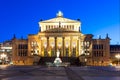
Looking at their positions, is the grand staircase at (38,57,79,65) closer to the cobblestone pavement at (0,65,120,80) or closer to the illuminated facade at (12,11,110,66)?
the illuminated facade at (12,11,110,66)

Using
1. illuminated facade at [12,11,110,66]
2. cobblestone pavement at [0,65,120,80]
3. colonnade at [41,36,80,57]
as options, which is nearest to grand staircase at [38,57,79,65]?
illuminated facade at [12,11,110,66]

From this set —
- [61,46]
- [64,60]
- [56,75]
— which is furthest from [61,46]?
[56,75]

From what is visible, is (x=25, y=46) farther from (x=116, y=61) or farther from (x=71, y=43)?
(x=116, y=61)

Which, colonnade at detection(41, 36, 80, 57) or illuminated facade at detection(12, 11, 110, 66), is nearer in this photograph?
illuminated facade at detection(12, 11, 110, 66)

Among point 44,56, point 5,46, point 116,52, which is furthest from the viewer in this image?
point 5,46

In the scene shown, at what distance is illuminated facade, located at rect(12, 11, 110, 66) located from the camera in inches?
5231

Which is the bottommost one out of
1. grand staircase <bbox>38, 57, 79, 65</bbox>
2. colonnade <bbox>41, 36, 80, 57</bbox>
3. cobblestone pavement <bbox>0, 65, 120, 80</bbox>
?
cobblestone pavement <bbox>0, 65, 120, 80</bbox>

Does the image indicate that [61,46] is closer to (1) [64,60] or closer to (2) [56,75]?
(1) [64,60]

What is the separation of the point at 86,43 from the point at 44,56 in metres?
17.3

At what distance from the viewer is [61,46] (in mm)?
134125

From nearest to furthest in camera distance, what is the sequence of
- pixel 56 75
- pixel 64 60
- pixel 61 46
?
pixel 56 75 < pixel 64 60 < pixel 61 46

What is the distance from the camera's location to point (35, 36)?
136 m

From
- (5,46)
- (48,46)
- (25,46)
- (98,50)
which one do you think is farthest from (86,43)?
(5,46)

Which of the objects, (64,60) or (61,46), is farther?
(61,46)
